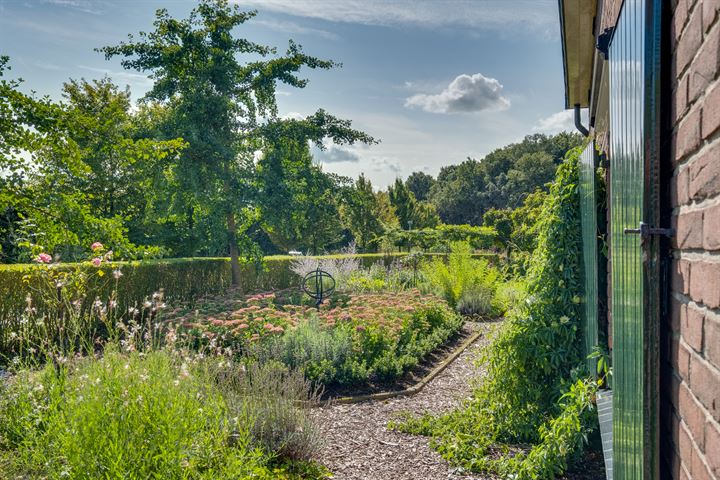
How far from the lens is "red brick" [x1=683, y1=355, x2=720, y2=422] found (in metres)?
0.85

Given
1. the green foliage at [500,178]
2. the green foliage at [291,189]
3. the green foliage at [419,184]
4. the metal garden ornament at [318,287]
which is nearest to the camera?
the metal garden ornament at [318,287]

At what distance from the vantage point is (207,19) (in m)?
12.5

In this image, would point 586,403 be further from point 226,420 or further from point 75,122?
point 75,122

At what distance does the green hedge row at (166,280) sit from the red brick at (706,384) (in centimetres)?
754

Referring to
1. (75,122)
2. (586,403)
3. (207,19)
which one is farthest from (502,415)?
(207,19)

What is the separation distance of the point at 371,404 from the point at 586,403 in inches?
109

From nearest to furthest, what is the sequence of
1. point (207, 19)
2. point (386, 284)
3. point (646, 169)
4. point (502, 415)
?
point (646, 169), point (502, 415), point (386, 284), point (207, 19)

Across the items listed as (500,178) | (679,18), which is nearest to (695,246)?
(679,18)

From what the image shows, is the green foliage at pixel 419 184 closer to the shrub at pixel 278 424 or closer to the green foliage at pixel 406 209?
the green foliage at pixel 406 209

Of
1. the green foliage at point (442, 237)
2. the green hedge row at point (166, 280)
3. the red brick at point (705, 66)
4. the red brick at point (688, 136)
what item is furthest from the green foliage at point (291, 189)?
the red brick at point (705, 66)

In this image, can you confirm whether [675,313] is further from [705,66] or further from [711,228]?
[705,66]

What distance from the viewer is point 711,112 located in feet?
2.83

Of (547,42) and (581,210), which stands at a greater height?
(547,42)

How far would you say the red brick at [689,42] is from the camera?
0.94 metres
